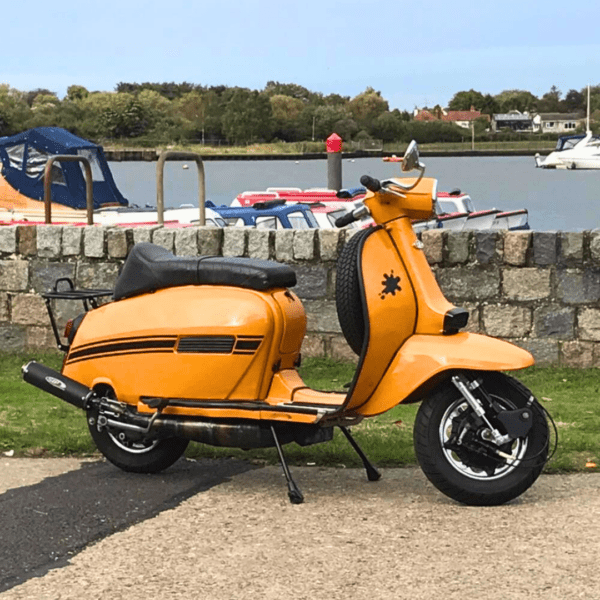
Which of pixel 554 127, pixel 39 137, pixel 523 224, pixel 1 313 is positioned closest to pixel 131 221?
pixel 39 137

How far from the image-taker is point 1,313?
11289 mm

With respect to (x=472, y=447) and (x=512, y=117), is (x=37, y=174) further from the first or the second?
(x=512, y=117)

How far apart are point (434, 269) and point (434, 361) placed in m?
4.35

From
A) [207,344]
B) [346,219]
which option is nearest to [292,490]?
[207,344]

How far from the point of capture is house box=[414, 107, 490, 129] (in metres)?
149

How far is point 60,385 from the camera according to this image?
6688 mm

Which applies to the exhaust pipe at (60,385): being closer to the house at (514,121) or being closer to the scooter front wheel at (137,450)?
the scooter front wheel at (137,450)

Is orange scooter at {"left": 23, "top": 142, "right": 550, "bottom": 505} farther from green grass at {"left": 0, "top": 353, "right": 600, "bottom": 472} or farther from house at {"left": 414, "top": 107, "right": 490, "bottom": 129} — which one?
house at {"left": 414, "top": 107, "right": 490, "bottom": 129}

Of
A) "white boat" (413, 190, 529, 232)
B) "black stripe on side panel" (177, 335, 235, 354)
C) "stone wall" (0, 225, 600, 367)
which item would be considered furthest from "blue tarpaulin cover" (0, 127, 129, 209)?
"black stripe on side panel" (177, 335, 235, 354)

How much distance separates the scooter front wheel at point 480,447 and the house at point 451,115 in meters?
142

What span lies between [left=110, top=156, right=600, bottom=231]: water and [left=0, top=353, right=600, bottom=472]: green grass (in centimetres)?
3695

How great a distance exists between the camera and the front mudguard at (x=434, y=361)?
19.0 ft

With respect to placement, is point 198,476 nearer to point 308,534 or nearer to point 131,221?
point 308,534

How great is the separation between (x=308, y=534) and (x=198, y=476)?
1195mm
